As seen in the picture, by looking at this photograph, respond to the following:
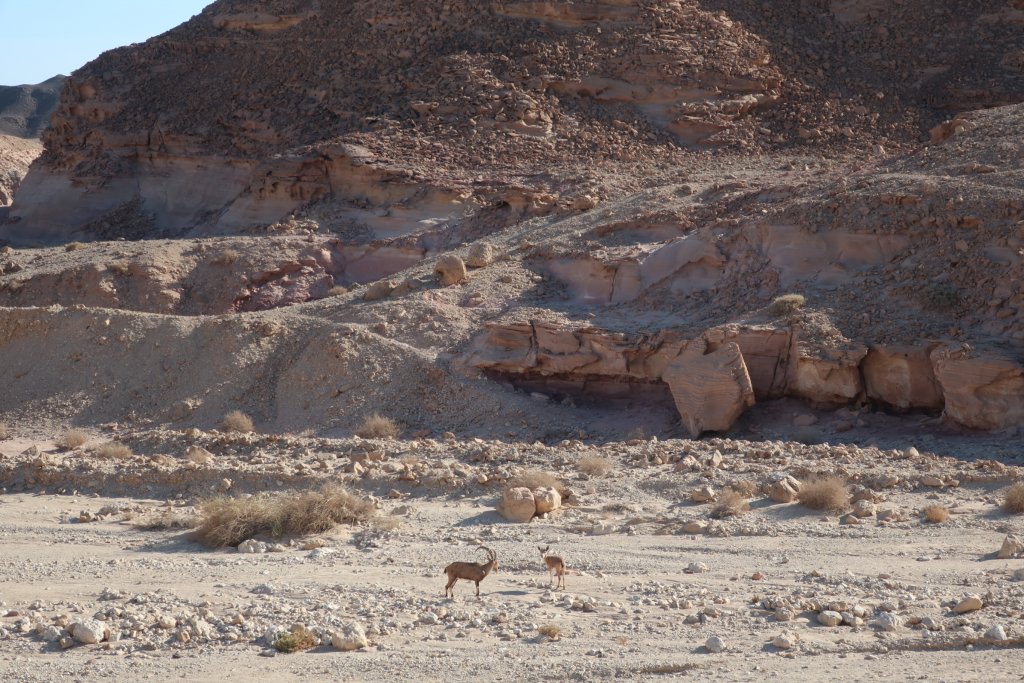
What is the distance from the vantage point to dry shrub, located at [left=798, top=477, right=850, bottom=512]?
463 inches

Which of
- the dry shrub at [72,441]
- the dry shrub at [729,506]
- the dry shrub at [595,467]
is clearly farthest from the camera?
the dry shrub at [72,441]

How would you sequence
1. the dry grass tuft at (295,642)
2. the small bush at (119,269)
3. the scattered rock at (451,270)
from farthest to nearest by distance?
the small bush at (119,269), the scattered rock at (451,270), the dry grass tuft at (295,642)

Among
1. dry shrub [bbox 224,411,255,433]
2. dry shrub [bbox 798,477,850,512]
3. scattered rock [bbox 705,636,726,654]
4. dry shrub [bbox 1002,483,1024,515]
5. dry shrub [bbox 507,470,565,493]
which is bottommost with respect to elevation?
dry shrub [bbox 1002,483,1024,515]

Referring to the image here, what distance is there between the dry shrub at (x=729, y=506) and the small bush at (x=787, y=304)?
17.7ft

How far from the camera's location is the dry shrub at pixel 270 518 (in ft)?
36.7

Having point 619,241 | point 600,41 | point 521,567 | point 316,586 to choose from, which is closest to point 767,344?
point 619,241

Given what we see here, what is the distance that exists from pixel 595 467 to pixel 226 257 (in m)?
13.4

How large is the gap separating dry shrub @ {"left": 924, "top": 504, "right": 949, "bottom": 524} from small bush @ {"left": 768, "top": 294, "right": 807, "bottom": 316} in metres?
5.90

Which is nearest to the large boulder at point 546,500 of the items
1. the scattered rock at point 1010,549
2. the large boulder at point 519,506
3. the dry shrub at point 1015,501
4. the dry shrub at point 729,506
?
the large boulder at point 519,506

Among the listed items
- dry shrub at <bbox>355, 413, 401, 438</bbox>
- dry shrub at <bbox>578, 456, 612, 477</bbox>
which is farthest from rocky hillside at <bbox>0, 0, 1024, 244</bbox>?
dry shrub at <bbox>578, 456, 612, 477</bbox>

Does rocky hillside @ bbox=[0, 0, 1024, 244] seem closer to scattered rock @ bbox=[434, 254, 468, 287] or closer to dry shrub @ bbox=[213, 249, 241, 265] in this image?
dry shrub @ bbox=[213, 249, 241, 265]

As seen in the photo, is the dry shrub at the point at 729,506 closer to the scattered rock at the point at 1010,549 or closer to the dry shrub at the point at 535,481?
the dry shrub at the point at 535,481

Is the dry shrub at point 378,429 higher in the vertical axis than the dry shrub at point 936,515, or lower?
higher

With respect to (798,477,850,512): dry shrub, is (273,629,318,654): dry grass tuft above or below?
above
